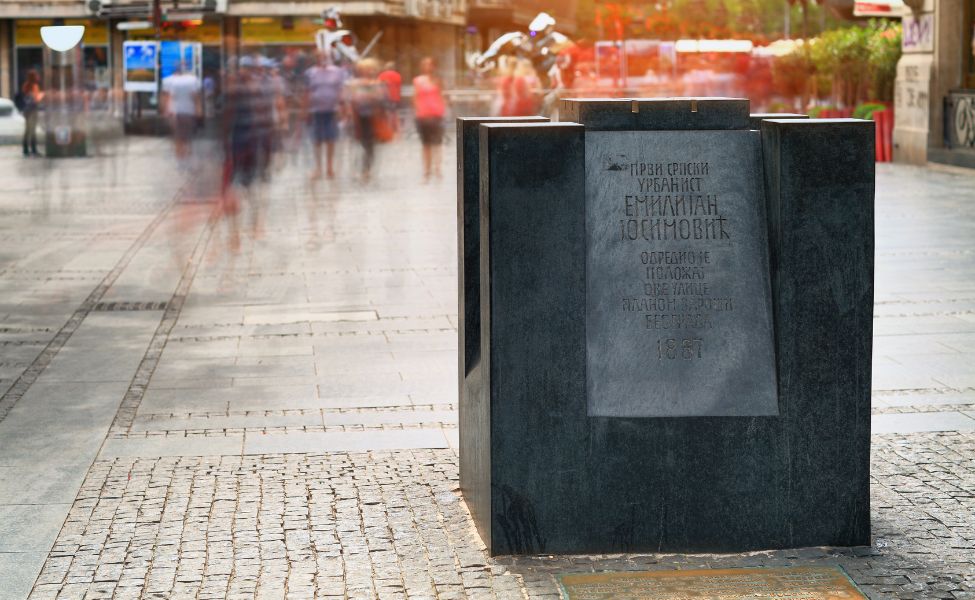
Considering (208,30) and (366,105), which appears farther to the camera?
(208,30)

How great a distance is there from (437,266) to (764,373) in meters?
8.68

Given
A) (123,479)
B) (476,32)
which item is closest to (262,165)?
(123,479)

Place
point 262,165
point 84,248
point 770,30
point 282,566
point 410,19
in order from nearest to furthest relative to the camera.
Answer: point 282,566 → point 84,248 → point 262,165 → point 410,19 → point 770,30

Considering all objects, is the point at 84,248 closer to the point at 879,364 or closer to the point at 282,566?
the point at 879,364

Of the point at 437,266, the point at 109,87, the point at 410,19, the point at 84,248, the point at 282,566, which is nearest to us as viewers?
the point at 282,566

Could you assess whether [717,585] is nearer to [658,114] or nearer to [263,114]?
[658,114]

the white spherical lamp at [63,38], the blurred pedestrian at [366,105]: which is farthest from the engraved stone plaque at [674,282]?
the white spherical lamp at [63,38]

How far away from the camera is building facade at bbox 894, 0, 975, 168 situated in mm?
25453

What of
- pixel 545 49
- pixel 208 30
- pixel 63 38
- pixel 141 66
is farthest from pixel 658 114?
pixel 208 30

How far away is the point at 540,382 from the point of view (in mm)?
5293

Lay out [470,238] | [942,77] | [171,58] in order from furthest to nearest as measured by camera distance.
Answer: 1. [171,58]
2. [942,77]
3. [470,238]

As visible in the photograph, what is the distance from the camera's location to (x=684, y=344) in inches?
212

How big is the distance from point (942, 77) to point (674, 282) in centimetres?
2193

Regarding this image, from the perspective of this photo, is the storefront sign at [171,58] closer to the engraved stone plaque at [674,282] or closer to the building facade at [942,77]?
the building facade at [942,77]
